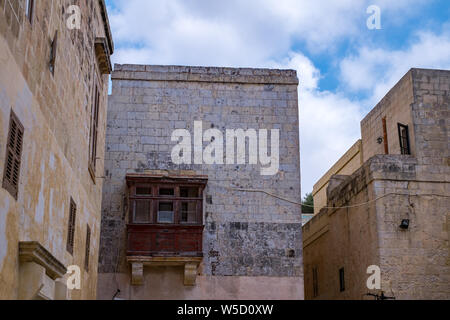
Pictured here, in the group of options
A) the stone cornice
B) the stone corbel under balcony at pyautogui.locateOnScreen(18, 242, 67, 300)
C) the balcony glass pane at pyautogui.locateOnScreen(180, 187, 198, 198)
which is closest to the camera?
the stone corbel under balcony at pyautogui.locateOnScreen(18, 242, 67, 300)

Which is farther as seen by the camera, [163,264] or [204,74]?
[204,74]

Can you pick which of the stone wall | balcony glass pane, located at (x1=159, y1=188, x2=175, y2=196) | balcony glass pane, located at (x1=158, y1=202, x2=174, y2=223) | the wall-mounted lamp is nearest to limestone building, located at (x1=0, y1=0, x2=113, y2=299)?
balcony glass pane, located at (x1=158, y1=202, x2=174, y2=223)

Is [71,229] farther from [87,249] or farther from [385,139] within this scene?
[385,139]

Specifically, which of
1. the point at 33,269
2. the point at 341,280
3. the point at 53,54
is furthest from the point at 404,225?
the point at 33,269

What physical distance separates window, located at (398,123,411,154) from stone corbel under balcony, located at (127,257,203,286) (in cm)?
695

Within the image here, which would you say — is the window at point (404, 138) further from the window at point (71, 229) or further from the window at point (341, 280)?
the window at point (71, 229)

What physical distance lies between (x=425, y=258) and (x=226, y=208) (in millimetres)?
5602

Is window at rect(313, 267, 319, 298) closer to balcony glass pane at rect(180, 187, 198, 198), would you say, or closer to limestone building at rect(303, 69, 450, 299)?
limestone building at rect(303, 69, 450, 299)

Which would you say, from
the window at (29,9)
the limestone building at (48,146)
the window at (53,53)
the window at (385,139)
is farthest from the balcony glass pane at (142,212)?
the window at (29,9)

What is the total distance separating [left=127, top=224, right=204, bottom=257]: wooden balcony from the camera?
57.0 feet

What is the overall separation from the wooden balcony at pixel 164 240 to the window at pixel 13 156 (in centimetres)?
964

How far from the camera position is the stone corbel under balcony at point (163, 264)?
17.3 metres

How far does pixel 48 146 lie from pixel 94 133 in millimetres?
4537

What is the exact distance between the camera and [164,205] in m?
17.9
